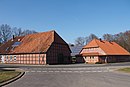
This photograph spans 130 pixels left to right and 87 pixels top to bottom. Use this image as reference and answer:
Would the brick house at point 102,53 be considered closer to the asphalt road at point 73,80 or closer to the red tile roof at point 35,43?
the red tile roof at point 35,43

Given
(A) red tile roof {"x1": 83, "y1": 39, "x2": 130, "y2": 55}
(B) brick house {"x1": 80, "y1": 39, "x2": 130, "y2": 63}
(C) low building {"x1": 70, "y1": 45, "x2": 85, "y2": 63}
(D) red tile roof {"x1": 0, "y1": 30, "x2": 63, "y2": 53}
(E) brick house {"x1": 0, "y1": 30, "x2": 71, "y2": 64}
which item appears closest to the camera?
(E) brick house {"x1": 0, "y1": 30, "x2": 71, "y2": 64}

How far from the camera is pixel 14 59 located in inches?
2142

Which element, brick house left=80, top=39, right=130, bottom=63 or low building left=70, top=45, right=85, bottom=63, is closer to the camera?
brick house left=80, top=39, right=130, bottom=63

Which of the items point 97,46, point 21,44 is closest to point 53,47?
point 21,44

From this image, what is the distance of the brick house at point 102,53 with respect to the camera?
58969 millimetres

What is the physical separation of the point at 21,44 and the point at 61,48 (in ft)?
36.6

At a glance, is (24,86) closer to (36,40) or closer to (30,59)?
(30,59)

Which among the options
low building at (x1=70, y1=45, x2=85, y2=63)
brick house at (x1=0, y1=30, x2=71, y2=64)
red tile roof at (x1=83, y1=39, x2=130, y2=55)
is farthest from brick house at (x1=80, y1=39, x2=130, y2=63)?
brick house at (x1=0, y1=30, x2=71, y2=64)

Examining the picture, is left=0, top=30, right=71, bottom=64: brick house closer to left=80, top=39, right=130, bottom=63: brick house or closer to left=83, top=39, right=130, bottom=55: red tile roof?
left=80, top=39, right=130, bottom=63: brick house

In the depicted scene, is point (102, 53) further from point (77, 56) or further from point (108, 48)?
point (77, 56)

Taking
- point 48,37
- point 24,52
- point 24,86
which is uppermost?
point 48,37

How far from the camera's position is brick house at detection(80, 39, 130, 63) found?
58969 mm

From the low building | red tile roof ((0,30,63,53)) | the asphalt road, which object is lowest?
the asphalt road

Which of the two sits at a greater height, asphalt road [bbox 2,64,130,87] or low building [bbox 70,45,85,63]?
low building [bbox 70,45,85,63]
